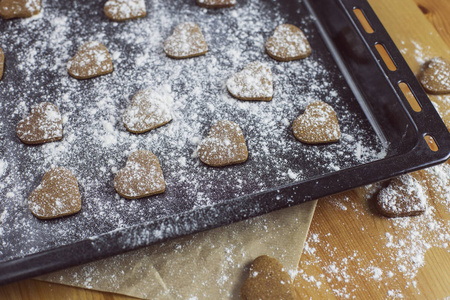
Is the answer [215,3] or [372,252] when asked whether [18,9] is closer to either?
[215,3]

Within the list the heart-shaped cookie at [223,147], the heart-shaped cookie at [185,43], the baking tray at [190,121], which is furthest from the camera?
the heart-shaped cookie at [185,43]

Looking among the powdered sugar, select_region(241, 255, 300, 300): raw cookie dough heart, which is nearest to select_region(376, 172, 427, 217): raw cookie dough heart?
the powdered sugar

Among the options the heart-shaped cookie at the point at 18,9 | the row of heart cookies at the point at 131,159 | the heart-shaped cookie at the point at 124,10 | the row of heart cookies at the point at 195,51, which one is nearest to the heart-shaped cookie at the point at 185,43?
the row of heart cookies at the point at 195,51

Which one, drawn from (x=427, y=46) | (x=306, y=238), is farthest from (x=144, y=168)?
(x=427, y=46)

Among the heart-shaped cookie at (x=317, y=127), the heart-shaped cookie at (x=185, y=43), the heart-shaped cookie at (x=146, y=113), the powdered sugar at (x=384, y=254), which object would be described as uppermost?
the heart-shaped cookie at (x=185, y=43)

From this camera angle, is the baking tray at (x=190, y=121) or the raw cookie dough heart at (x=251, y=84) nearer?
the baking tray at (x=190, y=121)

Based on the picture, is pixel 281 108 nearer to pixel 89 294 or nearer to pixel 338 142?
pixel 338 142

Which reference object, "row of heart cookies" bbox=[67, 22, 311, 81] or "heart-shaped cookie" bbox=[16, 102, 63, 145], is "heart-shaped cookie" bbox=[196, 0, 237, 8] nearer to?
"row of heart cookies" bbox=[67, 22, 311, 81]

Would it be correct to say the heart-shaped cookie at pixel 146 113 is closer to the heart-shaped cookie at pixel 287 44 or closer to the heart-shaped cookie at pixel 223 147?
the heart-shaped cookie at pixel 223 147
